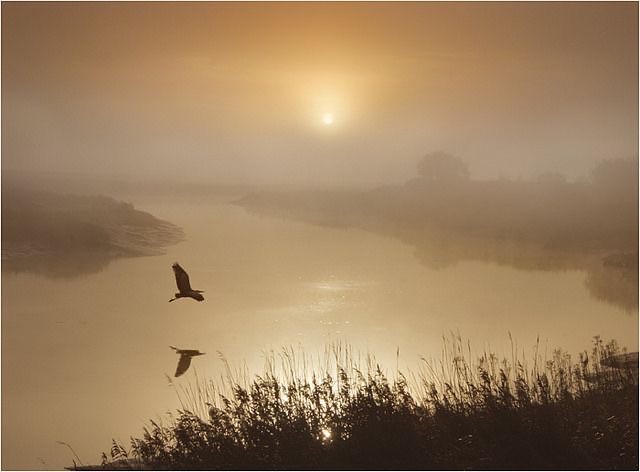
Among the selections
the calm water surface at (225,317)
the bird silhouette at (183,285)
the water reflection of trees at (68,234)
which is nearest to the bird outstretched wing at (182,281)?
the bird silhouette at (183,285)

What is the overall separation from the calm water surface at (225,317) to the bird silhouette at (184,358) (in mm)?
Result: 281

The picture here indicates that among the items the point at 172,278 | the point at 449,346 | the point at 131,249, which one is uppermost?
the point at 131,249

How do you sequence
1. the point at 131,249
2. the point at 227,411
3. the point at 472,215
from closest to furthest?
the point at 227,411, the point at 131,249, the point at 472,215

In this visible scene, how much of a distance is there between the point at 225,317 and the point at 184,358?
532cm

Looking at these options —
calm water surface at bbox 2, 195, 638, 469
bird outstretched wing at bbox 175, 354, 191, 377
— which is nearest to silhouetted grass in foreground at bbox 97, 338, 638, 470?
calm water surface at bbox 2, 195, 638, 469

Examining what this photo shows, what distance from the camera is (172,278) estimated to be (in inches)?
1235

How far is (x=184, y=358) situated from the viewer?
19297mm

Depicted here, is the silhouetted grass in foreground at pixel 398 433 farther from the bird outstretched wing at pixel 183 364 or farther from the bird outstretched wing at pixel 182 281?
the bird outstretched wing at pixel 183 364

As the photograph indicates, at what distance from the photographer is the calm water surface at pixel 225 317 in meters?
15.8

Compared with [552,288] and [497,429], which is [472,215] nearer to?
[552,288]

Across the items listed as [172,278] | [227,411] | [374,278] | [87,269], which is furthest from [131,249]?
[227,411]

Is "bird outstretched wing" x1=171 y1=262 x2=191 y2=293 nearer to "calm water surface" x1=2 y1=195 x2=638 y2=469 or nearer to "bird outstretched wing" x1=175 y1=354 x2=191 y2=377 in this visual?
"calm water surface" x1=2 y1=195 x2=638 y2=469

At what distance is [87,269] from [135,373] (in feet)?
61.0

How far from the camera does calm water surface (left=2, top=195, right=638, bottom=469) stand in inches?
622
